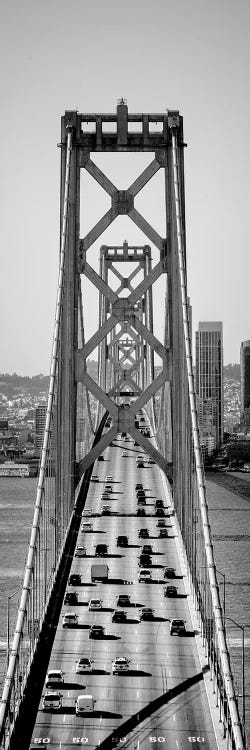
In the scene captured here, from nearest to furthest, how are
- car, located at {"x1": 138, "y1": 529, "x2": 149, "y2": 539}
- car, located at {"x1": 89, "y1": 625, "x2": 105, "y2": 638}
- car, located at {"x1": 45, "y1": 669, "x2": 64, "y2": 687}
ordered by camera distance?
car, located at {"x1": 45, "y1": 669, "x2": 64, "y2": 687} → car, located at {"x1": 89, "y1": 625, "x2": 105, "y2": 638} → car, located at {"x1": 138, "y1": 529, "x2": 149, "y2": 539}

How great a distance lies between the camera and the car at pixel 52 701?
13.7 metres

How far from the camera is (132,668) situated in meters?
15.0

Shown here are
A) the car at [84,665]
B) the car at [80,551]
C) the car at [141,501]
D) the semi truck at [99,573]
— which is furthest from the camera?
the car at [141,501]

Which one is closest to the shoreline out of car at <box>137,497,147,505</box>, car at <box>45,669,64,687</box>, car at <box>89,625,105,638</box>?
car at <box>137,497,147,505</box>

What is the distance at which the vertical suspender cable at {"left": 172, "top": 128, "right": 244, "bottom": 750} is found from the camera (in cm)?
1150

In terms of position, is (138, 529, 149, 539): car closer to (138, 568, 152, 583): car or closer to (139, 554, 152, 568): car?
(139, 554, 152, 568): car

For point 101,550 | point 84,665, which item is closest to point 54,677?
point 84,665

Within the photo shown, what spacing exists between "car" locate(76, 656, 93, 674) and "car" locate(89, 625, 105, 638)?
0.61 m

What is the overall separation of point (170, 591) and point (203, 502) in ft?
6.65

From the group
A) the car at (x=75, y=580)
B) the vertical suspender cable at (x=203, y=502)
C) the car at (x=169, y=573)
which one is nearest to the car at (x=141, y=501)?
the car at (x=169, y=573)

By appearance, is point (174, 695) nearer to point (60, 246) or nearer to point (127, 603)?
point (127, 603)

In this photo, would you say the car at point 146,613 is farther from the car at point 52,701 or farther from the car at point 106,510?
the car at point 106,510

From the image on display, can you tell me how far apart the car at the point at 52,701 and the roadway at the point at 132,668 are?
0.31 ft

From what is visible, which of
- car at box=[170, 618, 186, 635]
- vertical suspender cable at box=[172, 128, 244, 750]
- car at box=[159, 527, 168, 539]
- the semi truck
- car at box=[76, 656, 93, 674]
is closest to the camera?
vertical suspender cable at box=[172, 128, 244, 750]
